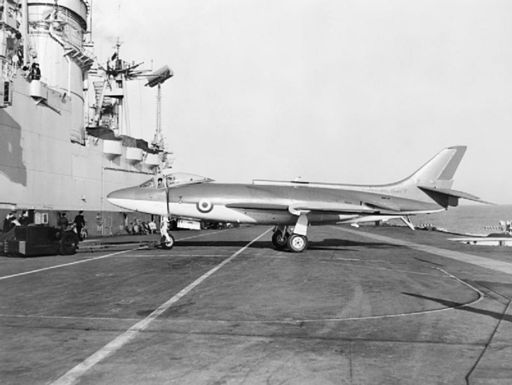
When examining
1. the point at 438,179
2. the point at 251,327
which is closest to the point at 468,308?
the point at 251,327

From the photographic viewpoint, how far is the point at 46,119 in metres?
32.4

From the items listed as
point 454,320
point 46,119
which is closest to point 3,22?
point 46,119

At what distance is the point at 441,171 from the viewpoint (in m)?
22.9

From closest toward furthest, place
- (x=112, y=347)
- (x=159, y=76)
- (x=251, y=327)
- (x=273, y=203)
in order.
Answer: (x=112, y=347), (x=251, y=327), (x=273, y=203), (x=159, y=76)

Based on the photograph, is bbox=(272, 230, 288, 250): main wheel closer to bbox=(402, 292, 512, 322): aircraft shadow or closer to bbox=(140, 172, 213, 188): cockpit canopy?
bbox=(140, 172, 213, 188): cockpit canopy

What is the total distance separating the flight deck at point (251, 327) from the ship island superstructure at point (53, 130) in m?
17.9

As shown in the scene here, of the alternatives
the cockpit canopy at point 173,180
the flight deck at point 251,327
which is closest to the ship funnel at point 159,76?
the cockpit canopy at point 173,180

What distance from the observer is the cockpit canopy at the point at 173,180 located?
2005 cm

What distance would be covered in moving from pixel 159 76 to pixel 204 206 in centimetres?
4996

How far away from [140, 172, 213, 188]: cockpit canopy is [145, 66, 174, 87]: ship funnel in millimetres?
47322

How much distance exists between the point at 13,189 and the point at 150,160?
27.6 meters

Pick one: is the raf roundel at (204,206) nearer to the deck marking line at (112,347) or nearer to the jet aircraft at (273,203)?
the jet aircraft at (273,203)

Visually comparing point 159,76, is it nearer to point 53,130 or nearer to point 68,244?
point 53,130

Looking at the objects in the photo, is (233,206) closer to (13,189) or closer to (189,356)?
(189,356)
